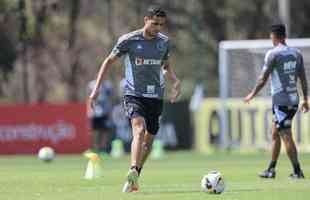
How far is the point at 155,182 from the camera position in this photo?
56.7ft

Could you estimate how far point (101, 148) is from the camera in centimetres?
3225

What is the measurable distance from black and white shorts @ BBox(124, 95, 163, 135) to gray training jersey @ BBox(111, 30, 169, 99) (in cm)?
7

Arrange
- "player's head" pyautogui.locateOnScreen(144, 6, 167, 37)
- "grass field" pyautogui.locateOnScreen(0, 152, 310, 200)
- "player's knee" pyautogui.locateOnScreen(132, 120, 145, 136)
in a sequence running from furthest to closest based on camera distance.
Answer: "player's head" pyautogui.locateOnScreen(144, 6, 167, 37) < "player's knee" pyautogui.locateOnScreen(132, 120, 145, 136) < "grass field" pyautogui.locateOnScreen(0, 152, 310, 200)

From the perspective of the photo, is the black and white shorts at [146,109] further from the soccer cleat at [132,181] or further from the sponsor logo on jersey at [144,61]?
the soccer cleat at [132,181]

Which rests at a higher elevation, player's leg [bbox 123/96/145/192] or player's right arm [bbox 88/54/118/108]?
player's right arm [bbox 88/54/118/108]

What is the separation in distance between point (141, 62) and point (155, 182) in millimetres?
2719

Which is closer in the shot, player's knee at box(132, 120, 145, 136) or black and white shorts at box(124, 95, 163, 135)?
player's knee at box(132, 120, 145, 136)

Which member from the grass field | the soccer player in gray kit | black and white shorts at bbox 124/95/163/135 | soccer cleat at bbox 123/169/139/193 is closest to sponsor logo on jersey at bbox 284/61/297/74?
the grass field

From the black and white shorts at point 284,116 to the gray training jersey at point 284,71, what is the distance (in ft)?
0.27

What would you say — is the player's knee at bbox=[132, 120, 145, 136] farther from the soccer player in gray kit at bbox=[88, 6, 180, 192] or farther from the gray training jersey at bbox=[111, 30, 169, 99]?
the gray training jersey at bbox=[111, 30, 169, 99]

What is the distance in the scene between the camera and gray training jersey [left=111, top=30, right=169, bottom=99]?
Result: 15.2m

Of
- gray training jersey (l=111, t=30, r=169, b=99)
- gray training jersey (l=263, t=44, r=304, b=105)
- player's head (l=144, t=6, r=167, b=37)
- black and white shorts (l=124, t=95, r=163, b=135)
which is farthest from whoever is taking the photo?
gray training jersey (l=263, t=44, r=304, b=105)

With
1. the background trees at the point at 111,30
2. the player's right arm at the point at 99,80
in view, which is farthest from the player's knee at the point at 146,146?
the background trees at the point at 111,30

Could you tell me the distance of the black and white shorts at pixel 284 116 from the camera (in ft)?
57.2
